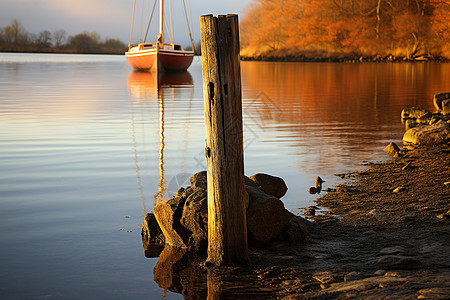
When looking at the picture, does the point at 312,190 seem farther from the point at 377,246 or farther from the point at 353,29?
the point at 353,29

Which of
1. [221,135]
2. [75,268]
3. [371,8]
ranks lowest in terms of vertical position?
[75,268]

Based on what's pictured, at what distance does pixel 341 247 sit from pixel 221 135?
1.72 meters

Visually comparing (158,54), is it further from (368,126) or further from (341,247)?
(341,247)

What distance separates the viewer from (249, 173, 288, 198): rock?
23.6 ft

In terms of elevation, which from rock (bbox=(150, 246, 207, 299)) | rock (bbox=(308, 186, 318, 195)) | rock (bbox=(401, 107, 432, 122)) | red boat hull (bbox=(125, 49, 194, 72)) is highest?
red boat hull (bbox=(125, 49, 194, 72))

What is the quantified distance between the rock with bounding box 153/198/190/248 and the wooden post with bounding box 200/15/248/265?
757mm

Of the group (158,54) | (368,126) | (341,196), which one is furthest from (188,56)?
(341,196)

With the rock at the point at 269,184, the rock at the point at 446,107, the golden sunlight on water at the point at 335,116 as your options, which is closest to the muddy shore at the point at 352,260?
the rock at the point at 269,184

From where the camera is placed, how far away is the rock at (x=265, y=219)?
5.66 m

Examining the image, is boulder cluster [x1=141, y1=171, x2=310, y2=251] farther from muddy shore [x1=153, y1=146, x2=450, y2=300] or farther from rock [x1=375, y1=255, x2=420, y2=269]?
rock [x1=375, y1=255, x2=420, y2=269]

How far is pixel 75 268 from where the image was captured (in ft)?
17.9

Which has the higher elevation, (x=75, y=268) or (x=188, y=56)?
(x=188, y=56)

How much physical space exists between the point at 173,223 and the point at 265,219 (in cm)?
98

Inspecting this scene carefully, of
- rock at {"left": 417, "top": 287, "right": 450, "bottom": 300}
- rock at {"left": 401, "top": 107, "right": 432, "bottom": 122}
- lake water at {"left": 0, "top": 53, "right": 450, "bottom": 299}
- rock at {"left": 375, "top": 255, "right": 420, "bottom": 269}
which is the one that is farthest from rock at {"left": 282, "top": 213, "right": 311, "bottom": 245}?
rock at {"left": 401, "top": 107, "right": 432, "bottom": 122}
